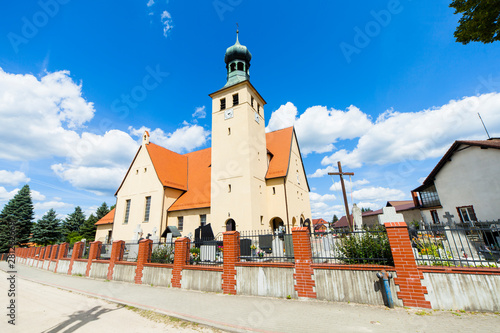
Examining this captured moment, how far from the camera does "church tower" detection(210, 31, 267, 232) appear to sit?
62.3 ft

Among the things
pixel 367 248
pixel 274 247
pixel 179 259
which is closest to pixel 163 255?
pixel 179 259

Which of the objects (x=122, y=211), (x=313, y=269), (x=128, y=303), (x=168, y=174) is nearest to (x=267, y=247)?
(x=313, y=269)

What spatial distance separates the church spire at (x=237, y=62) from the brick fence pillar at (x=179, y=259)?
18118 mm

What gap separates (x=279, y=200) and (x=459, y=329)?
53.5 feet

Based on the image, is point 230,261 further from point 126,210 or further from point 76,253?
point 126,210

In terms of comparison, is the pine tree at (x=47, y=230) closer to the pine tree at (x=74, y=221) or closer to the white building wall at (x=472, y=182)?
the pine tree at (x=74, y=221)

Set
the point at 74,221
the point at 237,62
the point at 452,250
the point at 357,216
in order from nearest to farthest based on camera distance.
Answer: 1. the point at 452,250
2. the point at 357,216
3. the point at 237,62
4. the point at 74,221

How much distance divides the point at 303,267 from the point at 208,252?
14.7 ft

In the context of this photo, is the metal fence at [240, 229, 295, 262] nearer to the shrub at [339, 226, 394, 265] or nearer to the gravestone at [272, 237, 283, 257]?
the gravestone at [272, 237, 283, 257]

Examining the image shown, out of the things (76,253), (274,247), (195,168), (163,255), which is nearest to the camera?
(274,247)

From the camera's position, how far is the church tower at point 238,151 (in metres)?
19.0

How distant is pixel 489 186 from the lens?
16250mm

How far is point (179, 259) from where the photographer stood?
9.15 meters

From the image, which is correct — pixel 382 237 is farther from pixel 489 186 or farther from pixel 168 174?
pixel 168 174
